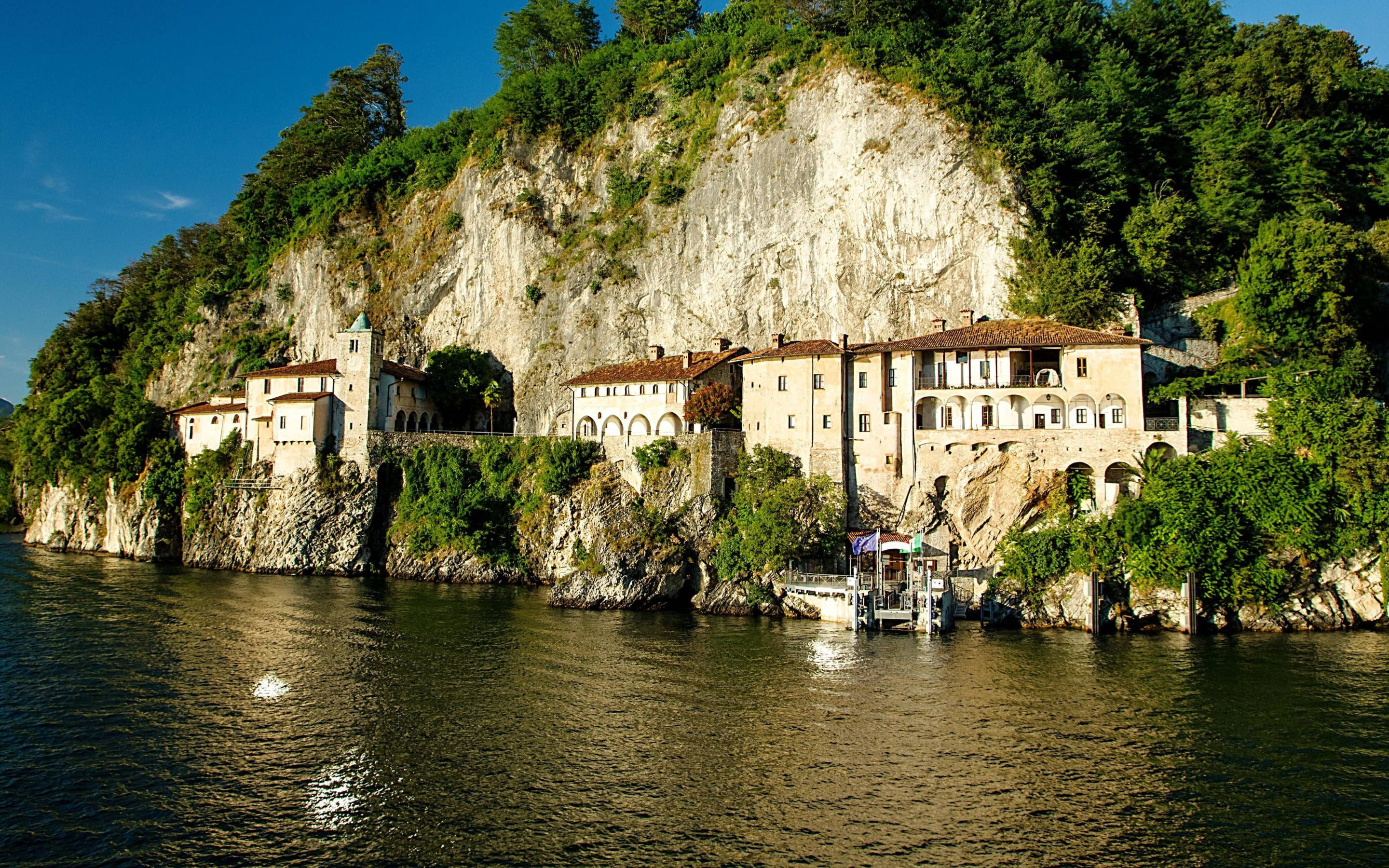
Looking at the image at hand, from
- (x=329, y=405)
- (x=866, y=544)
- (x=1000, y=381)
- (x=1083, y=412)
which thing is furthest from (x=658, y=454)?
(x=329, y=405)

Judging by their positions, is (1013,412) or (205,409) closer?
(1013,412)

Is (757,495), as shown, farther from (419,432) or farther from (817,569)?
(419,432)

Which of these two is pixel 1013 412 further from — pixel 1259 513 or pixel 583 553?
pixel 583 553

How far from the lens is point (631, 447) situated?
49875 millimetres

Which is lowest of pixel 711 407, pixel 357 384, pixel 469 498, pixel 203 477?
pixel 469 498

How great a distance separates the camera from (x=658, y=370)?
55406 mm

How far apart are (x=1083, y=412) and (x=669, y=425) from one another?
82.2ft

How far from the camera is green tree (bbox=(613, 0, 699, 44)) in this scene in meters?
77.0

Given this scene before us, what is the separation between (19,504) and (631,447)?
79.2 metres

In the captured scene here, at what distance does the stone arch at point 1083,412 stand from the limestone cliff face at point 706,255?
28.4 feet

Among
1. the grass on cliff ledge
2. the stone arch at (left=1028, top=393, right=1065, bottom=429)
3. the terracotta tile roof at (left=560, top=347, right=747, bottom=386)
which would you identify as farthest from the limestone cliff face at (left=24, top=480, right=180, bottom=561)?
the stone arch at (left=1028, top=393, right=1065, bottom=429)

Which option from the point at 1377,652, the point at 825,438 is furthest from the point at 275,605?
A: the point at 1377,652

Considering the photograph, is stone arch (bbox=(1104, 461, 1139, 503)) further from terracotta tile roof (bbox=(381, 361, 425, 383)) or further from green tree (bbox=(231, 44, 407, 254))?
green tree (bbox=(231, 44, 407, 254))

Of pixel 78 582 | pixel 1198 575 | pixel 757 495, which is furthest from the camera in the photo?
pixel 78 582
